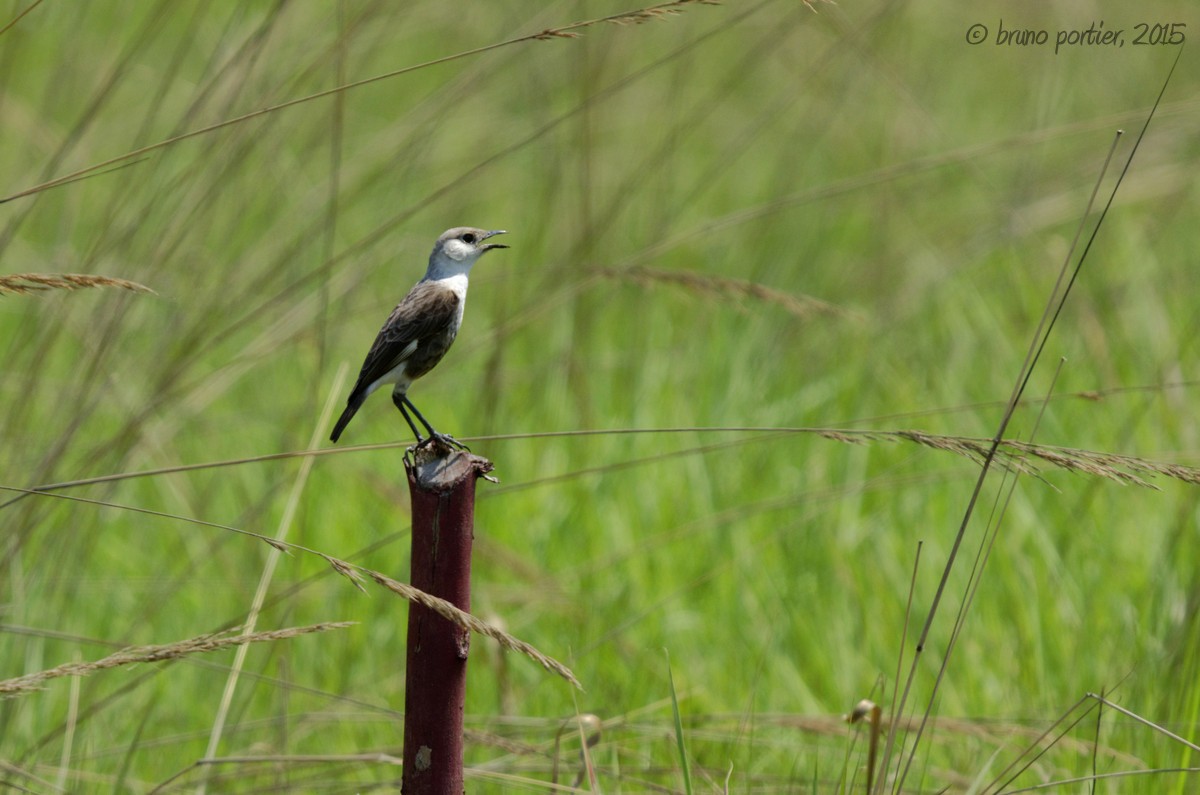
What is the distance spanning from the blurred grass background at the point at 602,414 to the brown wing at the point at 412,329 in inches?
11.2

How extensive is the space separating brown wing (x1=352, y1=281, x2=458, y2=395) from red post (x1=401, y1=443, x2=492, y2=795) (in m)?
1.01

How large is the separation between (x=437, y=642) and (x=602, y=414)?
3950 mm

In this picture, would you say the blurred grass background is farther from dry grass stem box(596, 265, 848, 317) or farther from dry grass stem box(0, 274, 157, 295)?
dry grass stem box(0, 274, 157, 295)

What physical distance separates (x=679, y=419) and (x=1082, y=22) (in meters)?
4.40

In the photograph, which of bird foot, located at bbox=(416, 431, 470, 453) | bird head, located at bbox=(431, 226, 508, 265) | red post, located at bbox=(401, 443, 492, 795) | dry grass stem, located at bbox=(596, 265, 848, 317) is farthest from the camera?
bird head, located at bbox=(431, 226, 508, 265)

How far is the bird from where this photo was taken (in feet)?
10.2

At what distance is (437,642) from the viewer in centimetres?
211

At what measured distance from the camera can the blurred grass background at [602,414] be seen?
3504mm

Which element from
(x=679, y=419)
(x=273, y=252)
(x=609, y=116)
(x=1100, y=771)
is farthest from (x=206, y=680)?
(x=609, y=116)

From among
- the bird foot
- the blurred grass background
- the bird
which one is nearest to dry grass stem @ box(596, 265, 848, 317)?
the blurred grass background

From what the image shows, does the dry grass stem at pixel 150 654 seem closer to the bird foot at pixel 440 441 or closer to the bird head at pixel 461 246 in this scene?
the bird foot at pixel 440 441

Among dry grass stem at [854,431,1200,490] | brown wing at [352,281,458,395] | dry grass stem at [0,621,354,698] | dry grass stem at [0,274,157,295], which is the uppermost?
brown wing at [352,281,458,395]

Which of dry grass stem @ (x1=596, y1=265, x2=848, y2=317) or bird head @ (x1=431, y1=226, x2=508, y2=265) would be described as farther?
bird head @ (x1=431, y1=226, x2=508, y2=265)

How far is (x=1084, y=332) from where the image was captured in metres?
6.09
